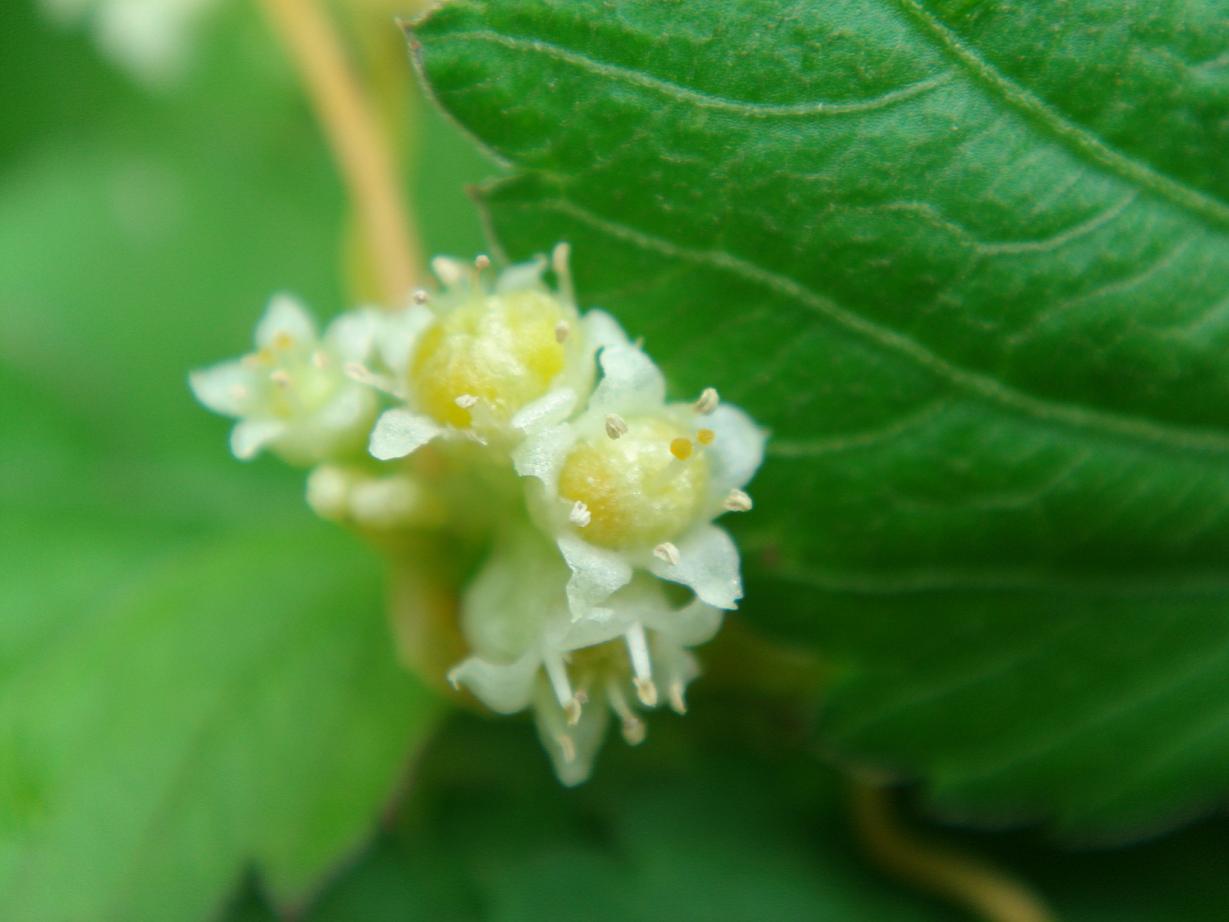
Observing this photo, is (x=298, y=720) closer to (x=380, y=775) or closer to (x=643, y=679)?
(x=380, y=775)

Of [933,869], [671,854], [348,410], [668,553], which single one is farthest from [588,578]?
[933,869]

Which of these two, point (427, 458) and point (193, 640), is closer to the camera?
point (427, 458)

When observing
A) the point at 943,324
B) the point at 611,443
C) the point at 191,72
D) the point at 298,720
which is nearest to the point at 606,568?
the point at 611,443

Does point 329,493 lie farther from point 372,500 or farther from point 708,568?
point 708,568

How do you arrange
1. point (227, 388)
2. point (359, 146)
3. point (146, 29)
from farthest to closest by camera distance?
1. point (146, 29)
2. point (359, 146)
3. point (227, 388)

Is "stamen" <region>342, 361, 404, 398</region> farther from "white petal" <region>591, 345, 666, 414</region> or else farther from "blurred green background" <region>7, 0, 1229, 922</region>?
"blurred green background" <region>7, 0, 1229, 922</region>

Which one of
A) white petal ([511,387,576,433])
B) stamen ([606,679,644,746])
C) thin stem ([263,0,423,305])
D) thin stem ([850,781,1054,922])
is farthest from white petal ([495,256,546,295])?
thin stem ([850,781,1054,922])

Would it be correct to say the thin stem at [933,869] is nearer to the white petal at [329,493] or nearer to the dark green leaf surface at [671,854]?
the dark green leaf surface at [671,854]
